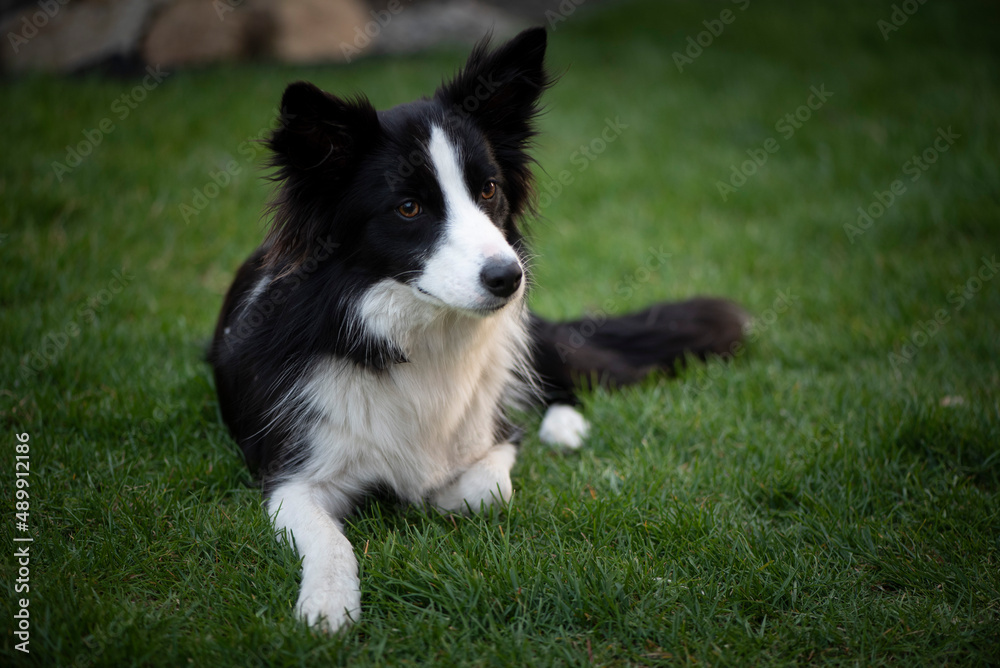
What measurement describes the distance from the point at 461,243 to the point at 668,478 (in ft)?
4.52

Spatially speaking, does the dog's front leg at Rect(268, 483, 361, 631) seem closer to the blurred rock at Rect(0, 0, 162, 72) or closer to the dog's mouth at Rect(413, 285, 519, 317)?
the dog's mouth at Rect(413, 285, 519, 317)

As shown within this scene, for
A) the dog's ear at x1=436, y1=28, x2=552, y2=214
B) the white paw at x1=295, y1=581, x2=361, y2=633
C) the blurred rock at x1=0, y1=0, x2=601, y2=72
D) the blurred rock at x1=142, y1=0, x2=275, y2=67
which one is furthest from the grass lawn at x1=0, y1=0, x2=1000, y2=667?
the dog's ear at x1=436, y1=28, x2=552, y2=214

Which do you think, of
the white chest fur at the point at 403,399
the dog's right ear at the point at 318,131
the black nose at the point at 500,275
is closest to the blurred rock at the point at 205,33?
the dog's right ear at the point at 318,131

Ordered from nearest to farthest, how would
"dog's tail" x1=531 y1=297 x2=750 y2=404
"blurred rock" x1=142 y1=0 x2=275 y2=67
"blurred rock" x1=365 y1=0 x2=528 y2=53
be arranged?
1. "dog's tail" x1=531 y1=297 x2=750 y2=404
2. "blurred rock" x1=142 y1=0 x2=275 y2=67
3. "blurred rock" x1=365 y1=0 x2=528 y2=53

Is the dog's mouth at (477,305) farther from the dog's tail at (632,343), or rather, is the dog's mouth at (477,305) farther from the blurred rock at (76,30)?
the blurred rock at (76,30)

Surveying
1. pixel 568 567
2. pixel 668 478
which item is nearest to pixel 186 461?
pixel 568 567

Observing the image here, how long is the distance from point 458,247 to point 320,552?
1112 millimetres

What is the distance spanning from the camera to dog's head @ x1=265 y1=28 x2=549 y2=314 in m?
2.47

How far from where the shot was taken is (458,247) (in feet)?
8.25

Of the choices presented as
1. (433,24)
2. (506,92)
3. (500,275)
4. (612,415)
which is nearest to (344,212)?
(500,275)

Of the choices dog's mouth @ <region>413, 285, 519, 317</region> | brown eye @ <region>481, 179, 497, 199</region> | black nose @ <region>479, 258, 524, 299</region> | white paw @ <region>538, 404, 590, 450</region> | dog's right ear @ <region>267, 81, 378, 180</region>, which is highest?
dog's right ear @ <region>267, 81, 378, 180</region>

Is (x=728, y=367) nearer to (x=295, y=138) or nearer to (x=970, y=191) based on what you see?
(x=295, y=138)

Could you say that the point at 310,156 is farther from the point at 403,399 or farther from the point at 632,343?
the point at 632,343

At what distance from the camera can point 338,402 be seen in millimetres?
2725
